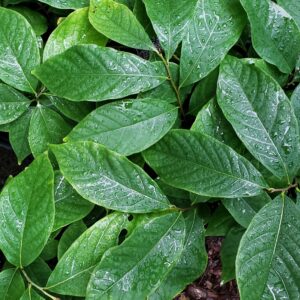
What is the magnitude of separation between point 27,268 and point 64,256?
116mm

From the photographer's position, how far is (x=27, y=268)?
0.94 m

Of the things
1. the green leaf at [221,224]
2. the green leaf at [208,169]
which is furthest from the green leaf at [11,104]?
the green leaf at [221,224]

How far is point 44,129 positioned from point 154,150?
0.24 metres

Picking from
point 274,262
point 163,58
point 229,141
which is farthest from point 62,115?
point 274,262

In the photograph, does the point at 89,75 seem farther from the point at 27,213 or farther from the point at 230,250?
the point at 230,250

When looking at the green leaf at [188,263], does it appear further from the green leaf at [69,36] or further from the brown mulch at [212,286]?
the brown mulch at [212,286]

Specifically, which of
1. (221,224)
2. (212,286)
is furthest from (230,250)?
(212,286)

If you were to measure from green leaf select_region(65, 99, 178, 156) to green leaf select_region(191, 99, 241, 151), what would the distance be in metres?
0.05

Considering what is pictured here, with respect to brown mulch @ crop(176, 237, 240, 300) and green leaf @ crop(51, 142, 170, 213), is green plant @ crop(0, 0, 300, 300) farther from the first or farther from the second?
brown mulch @ crop(176, 237, 240, 300)

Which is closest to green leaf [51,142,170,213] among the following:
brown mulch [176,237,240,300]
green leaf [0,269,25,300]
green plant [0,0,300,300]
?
green plant [0,0,300,300]

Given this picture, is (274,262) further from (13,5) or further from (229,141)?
(13,5)

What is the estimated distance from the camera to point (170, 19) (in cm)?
91

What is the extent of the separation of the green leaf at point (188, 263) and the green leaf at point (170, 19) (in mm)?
331

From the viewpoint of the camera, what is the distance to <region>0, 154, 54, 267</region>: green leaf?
844 mm
